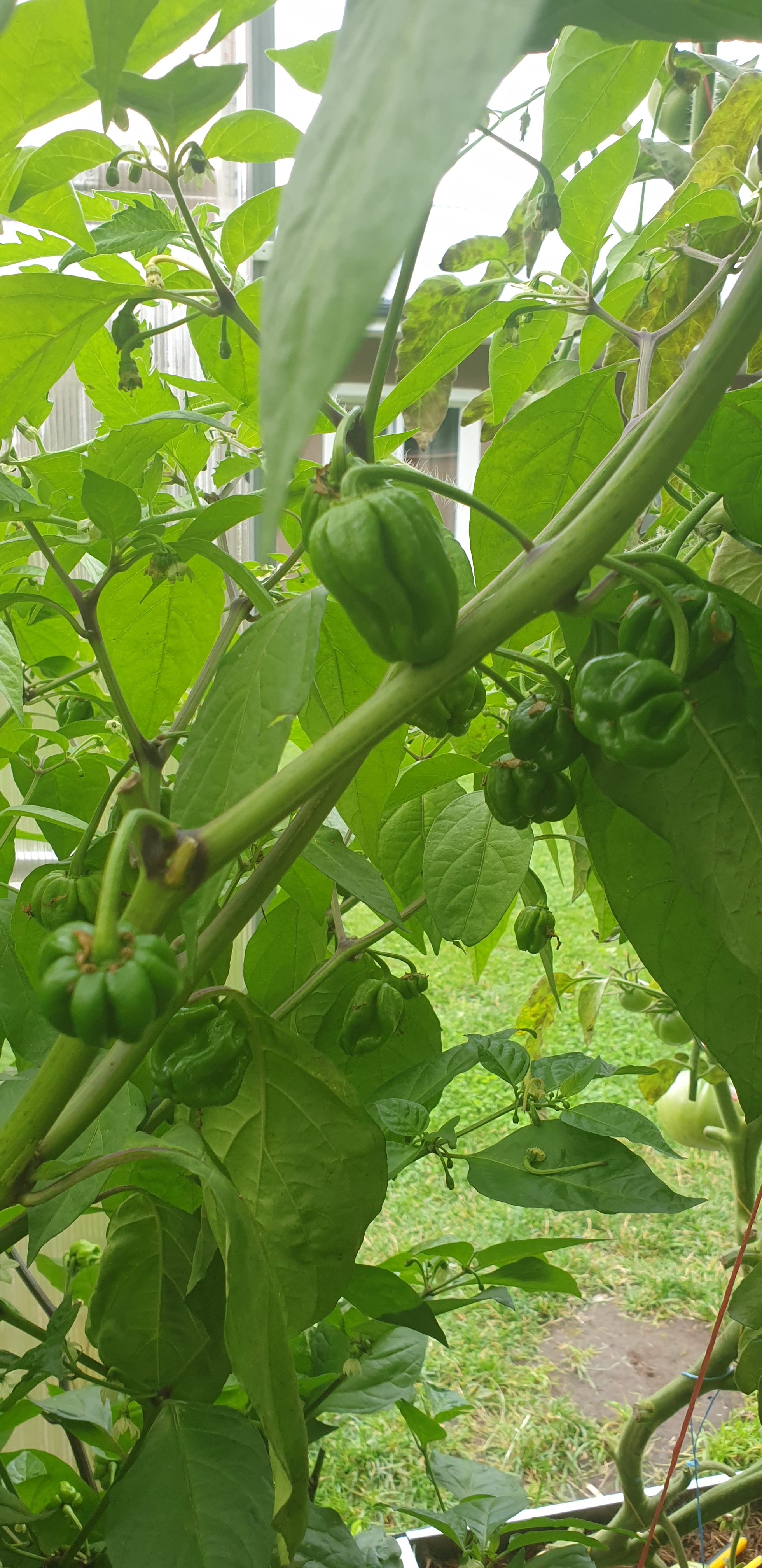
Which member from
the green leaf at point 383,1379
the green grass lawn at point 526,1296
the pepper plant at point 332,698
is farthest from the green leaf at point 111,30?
the green grass lawn at point 526,1296

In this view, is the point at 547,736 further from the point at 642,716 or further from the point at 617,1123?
the point at 617,1123

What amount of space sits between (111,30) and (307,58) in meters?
0.26

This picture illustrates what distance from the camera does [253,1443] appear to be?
37cm

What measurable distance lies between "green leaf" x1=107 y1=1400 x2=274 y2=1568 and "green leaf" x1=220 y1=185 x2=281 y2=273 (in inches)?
17.1

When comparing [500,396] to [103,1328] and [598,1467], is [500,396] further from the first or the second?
[598,1467]

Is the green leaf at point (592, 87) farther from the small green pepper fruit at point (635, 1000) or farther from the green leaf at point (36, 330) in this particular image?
the small green pepper fruit at point (635, 1000)

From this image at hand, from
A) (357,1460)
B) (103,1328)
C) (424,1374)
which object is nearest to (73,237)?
(103,1328)

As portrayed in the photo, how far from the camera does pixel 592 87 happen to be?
35 centimetres

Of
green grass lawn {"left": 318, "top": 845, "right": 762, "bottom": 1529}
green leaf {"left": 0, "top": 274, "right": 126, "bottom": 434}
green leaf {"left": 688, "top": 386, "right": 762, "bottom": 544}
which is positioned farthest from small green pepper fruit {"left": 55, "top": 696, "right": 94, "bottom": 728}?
green grass lawn {"left": 318, "top": 845, "right": 762, "bottom": 1529}

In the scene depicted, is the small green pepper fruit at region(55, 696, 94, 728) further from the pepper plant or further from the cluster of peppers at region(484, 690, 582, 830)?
the cluster of peppers at region(484, 690, 582, 830)

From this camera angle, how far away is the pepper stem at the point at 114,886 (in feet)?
0.56

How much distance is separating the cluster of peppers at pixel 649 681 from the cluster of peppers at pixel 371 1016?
18cm

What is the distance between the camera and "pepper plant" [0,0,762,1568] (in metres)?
0.18

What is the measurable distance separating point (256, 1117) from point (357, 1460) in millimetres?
1174
